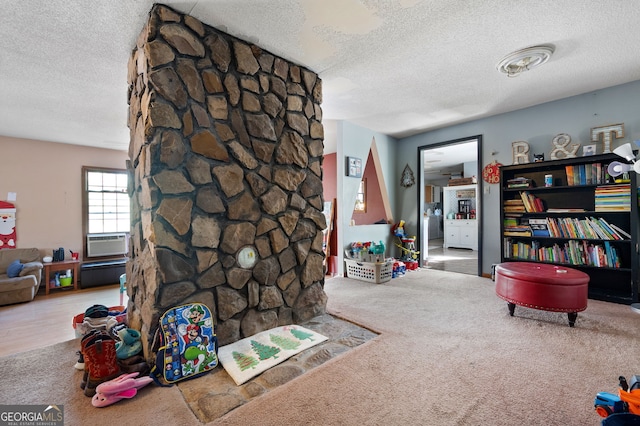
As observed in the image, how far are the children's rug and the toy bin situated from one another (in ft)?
6.16

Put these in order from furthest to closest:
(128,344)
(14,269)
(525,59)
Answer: (14,269)
(525,59)
(128,344)

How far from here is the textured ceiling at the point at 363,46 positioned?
6.33 ft

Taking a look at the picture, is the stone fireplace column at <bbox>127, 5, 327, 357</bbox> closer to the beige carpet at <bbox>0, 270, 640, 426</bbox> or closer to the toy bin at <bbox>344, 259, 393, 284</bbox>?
the beige carpet at <bbox>0, 270, 640, 426</bbox>

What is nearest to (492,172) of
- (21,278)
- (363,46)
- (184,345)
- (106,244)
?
(363,46)

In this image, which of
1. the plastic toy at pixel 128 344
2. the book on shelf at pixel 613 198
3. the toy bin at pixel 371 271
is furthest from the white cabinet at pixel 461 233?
the plastic toy at pixel 128 344

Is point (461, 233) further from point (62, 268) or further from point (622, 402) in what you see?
point (62, 268)

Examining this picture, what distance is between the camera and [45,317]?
3246 millimetres

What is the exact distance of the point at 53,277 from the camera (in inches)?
181

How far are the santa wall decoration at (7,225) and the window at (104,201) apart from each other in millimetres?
893

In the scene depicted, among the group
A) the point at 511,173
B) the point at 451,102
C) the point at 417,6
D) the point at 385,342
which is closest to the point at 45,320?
the point at 385,342

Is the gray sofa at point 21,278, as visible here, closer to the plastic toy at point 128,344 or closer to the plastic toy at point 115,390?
the plastic toy at point 128,344

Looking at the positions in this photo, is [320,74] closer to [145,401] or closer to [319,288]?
[319,288]

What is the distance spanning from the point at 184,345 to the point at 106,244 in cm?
474

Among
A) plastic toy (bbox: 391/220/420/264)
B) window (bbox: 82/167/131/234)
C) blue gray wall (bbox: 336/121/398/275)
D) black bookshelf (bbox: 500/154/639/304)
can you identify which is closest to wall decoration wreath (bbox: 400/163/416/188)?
blue gray wall (bbox: 336/121/398/275)
